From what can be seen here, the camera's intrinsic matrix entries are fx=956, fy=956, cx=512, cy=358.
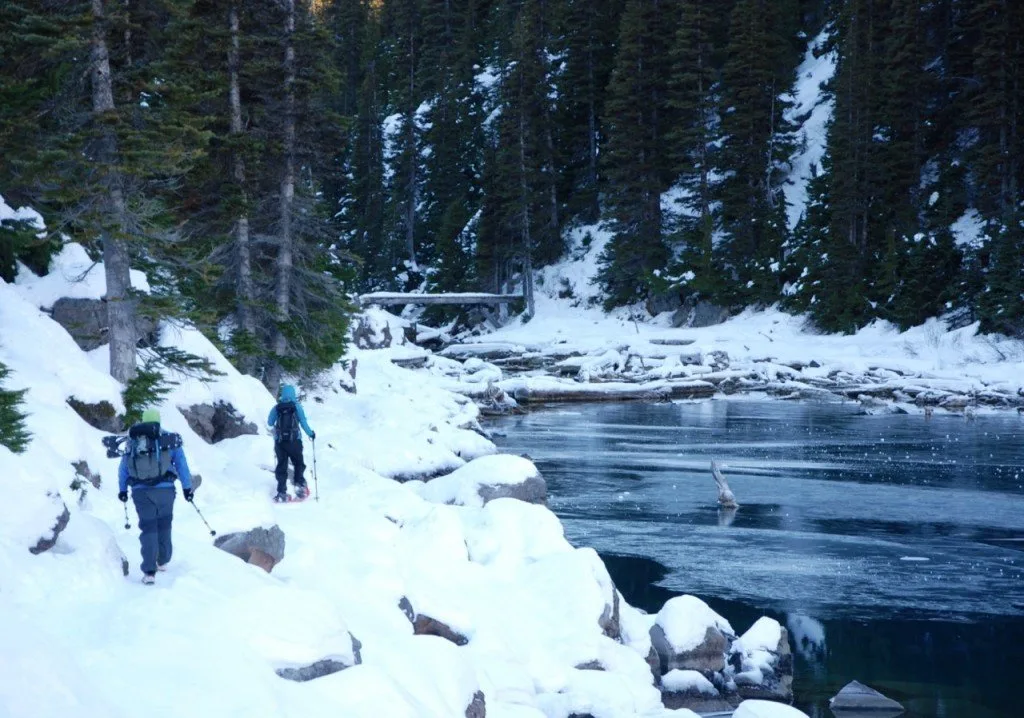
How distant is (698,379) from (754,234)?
16.1 metres

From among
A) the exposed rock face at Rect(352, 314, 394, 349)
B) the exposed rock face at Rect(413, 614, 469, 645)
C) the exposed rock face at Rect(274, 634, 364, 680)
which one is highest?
the exposed rock face at Rect(352, 314, 394, 349)

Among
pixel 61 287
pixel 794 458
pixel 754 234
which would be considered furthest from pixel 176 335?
pixel 754 234

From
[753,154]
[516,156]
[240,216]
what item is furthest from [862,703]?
[516,156]

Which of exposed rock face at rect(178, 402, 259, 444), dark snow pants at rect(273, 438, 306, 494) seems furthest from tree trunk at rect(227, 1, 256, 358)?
dark snow pants at rect(273, 438, 306, 494)

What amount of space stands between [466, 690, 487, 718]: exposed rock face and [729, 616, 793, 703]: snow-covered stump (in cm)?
398

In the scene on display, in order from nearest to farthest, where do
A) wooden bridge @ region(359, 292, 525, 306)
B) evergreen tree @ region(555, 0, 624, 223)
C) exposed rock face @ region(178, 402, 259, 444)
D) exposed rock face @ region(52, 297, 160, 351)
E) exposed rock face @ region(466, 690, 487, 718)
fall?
exposed rock face @ region(466, 690, 487, 718) < exposed rock face @ region(52, 297, 160, 351) < exposed rock face @ region(178, 402, 259, 444) < wooden bridge @ region(359, 292, 525, 306) < evergreen tree @ region(555, 0, 624, 223)

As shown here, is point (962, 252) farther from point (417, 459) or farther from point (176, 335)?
point (176, 335)

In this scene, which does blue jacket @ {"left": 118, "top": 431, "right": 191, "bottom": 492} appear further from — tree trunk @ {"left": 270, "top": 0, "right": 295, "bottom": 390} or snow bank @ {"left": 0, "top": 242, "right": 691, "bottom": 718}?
tree trunk @ {"left": 270, "top": 0, "right": 295, "bottom": 390}

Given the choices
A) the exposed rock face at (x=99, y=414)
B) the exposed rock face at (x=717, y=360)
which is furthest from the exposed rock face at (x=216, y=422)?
the exposed rock face at (x=717, y=360)

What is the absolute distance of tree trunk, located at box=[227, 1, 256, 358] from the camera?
2188 centimetres

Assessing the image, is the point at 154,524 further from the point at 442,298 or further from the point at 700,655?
the point at 442,298

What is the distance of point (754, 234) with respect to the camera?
54281 mm

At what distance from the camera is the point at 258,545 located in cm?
994

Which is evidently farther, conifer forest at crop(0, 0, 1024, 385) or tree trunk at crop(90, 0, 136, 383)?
conifer forest at crop(0, 0, 1024, 385)
